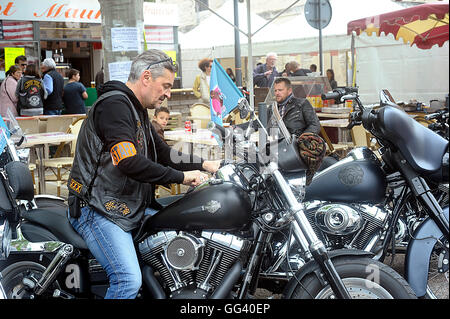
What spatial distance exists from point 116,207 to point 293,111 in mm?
2703

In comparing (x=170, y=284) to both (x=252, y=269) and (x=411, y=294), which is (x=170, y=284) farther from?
(x=411, y=294)

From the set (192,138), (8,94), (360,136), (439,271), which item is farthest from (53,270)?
(8,94)

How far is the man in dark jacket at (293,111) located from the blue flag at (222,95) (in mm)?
2109

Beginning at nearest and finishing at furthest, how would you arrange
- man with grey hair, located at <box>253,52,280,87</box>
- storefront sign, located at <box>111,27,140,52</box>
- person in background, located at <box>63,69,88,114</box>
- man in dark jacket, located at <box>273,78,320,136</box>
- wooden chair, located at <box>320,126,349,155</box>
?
1. man in dark jacket, located at <box>273,78,320,136</box>
2. storefront sign, located at <box>111,27,140,52</box>
3. wooden chair, located at <box>320,126,349,155</box>
4. man with grey hair, located at <box>253,52,280,87</box>
5. person in background, located at <box>63,69,88,114</box>

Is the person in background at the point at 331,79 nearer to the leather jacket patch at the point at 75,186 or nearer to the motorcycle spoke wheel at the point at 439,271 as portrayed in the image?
the motorcycle spoke wheel at the point at 439,271

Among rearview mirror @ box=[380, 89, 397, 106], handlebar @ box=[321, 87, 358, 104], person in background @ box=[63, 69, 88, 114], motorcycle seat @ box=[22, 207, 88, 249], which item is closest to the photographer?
motorcycle seat @ box=[22, 207, 88, 249]

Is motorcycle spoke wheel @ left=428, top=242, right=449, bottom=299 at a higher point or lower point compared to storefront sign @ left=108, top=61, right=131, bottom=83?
lower

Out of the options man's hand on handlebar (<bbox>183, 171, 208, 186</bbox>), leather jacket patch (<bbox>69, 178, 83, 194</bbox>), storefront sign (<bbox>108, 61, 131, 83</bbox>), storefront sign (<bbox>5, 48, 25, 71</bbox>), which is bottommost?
leather jacket patch (<bbox>69, 178, 83, 194</bbox>)

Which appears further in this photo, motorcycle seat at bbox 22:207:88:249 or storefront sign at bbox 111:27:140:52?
storefront sign at bbox 111:27:140:52

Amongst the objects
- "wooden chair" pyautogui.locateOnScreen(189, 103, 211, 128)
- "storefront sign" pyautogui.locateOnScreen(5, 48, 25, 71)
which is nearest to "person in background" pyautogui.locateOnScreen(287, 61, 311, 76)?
"wooden chair" pyautogui.locateOnScreen(189, 103, 211, 128)

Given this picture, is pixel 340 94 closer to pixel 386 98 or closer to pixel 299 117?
pixel 386 98

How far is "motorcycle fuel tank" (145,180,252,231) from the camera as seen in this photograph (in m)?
2.90

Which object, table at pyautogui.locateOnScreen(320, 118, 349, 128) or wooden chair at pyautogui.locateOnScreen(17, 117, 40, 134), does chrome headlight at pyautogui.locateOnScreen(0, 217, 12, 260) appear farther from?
wooden chair at pyautogui.locateOnScreen(17, 117, 40, 134)
